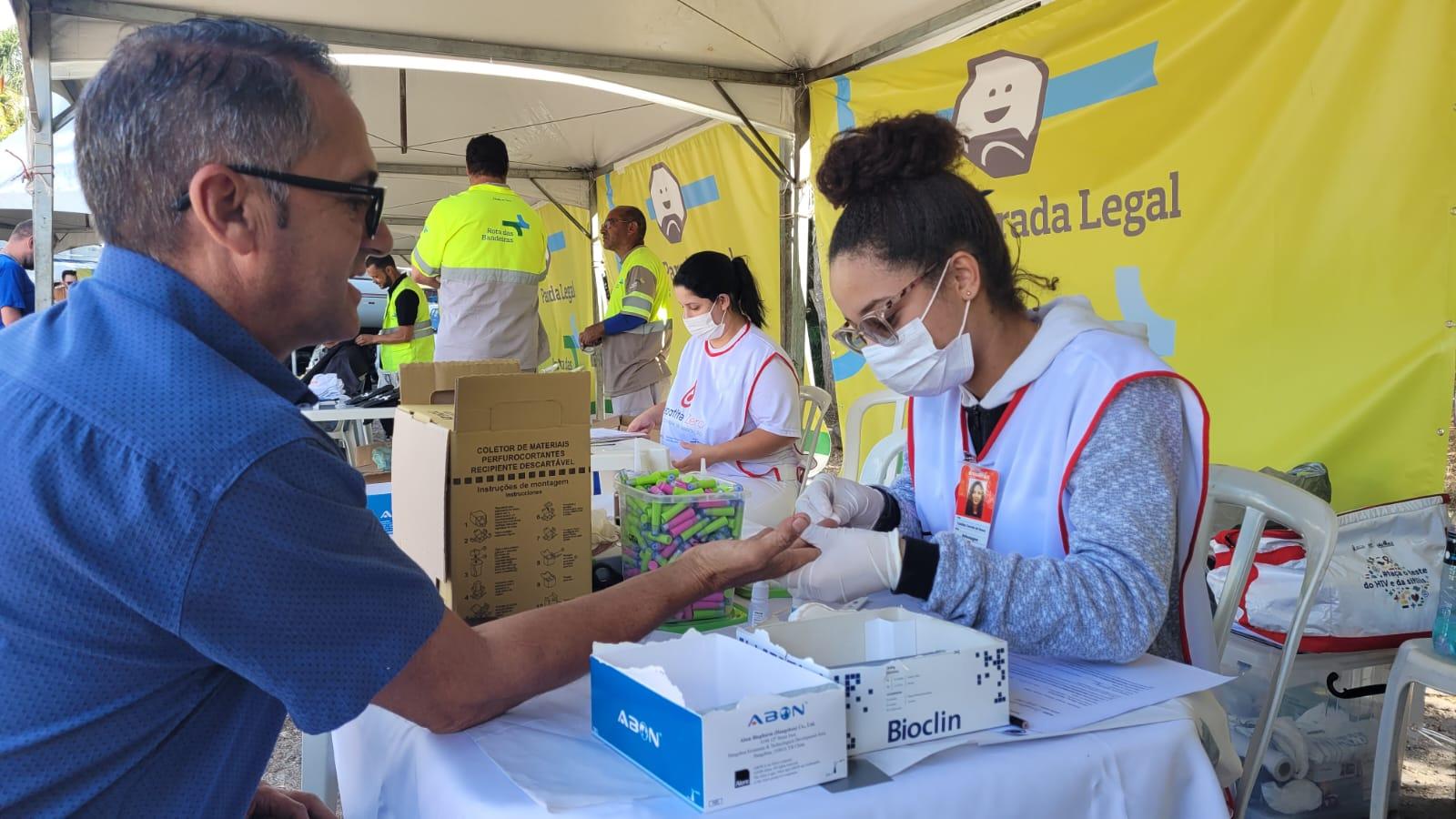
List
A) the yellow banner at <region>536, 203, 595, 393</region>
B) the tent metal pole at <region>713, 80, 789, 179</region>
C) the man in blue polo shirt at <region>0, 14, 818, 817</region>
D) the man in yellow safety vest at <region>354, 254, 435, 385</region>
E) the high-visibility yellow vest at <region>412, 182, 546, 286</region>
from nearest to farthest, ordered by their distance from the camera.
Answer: the man in blue polo shirt at <region>0, 14, 818, 817</region> < the high-visibility yellow vest at <region>412, 182, 546, 286</region> < the tent metal pole at <region>713, 80, 789, 179</region> < the man in yellow safety vest at <region>354, 254, 435, 385</region> < the yellow banner at <region>536, 203, 595, 393</region>

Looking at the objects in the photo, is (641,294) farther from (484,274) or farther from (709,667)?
(709,667)

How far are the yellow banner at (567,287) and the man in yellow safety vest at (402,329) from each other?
2267mm

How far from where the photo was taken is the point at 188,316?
92cm

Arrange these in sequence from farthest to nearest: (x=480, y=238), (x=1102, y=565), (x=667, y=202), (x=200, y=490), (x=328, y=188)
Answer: (x=667, y=202) < (x=480, y=238) < (x=1102, y=565) < (x=328, y=188) < (x=200, y=490)

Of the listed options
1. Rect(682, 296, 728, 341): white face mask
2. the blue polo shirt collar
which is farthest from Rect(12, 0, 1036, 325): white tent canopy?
the blue polo shirt collar

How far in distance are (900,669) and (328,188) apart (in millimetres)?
783

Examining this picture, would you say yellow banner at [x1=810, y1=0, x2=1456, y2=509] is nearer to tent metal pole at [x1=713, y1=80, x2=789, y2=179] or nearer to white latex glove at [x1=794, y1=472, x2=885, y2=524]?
tent metal pole at [x1=713, y1=80, x2=789, y2=179]

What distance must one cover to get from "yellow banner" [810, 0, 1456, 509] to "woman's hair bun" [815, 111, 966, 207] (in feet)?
6.18

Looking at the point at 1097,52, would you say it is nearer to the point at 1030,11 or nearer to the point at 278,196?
the point at 1030,11

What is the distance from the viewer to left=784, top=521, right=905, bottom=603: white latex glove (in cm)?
128

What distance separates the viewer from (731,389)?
3328 millimetres

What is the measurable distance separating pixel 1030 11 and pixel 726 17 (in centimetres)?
171

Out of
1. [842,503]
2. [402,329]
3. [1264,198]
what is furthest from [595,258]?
[842,503]

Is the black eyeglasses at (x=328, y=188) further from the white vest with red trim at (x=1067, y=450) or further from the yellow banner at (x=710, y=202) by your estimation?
the yellow banner at (x=710, y=202)
